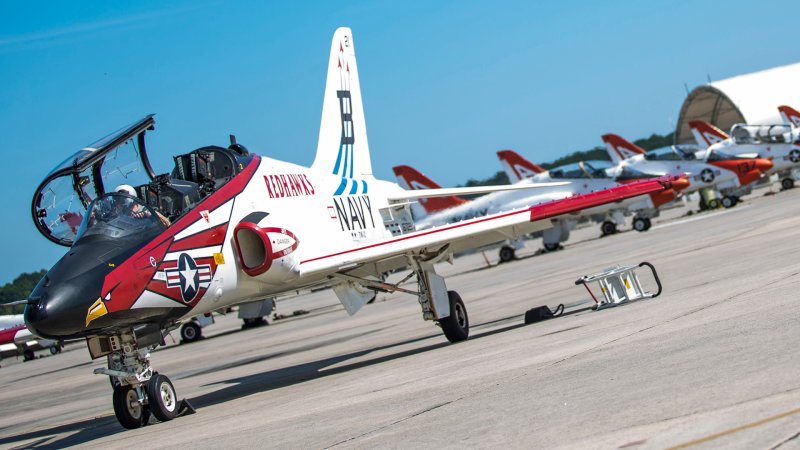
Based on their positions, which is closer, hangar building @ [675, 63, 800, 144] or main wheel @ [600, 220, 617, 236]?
main wheel @ [600, 220, 617, 236]

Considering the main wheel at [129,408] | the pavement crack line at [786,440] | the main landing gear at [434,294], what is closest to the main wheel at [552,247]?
the main landing gear at [434,294]

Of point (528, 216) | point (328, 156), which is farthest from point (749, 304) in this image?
point (328, 156)

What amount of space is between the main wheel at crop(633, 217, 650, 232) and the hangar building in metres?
31.7

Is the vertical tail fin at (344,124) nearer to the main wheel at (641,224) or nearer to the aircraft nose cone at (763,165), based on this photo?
the main wheel at (641,224)

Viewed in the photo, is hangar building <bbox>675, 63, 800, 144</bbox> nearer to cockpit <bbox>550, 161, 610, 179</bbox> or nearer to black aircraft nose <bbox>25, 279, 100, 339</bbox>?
cockpit <bbox>550, 161, 610, 179</bbox>

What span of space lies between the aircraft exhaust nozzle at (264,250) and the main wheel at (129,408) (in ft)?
6.51

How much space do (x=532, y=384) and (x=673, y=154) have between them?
38126mm

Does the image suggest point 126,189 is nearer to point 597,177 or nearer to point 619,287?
point 619,287

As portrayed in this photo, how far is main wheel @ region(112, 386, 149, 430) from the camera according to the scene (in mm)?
9766

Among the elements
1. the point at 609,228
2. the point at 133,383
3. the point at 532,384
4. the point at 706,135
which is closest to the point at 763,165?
the point at 706,135

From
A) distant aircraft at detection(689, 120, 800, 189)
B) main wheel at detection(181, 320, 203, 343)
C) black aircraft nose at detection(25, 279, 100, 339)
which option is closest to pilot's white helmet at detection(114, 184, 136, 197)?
black aircraft nose at detection(25, 279, 100, 339)

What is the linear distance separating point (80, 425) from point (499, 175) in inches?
3832

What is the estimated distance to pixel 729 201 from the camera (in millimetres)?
43312

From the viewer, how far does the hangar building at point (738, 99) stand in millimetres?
66875
